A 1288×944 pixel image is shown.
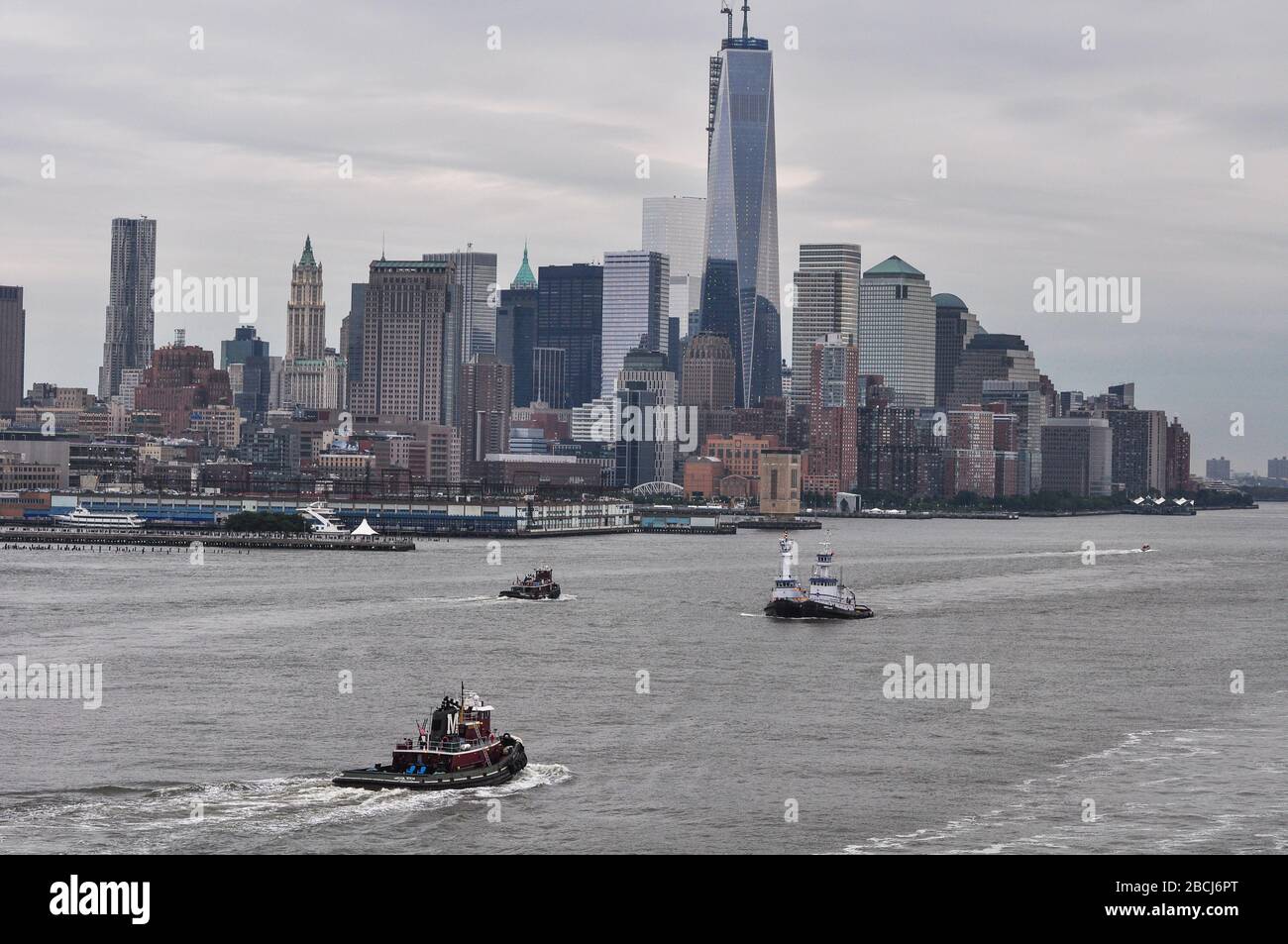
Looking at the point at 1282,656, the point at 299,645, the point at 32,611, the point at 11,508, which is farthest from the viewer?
the point at 11,508

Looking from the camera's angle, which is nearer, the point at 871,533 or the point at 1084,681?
the point at 1084,681

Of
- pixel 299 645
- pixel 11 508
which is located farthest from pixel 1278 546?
pixel 299 645

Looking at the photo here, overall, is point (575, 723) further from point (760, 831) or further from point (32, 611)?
point (32, 611)

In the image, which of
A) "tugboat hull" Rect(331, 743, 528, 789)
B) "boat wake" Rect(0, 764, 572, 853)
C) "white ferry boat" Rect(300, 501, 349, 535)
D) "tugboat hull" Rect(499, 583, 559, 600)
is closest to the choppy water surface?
"boat wake" Rect(0, 764, 572, 853)

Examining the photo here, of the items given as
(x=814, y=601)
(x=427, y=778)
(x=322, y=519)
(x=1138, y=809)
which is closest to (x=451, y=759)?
(x=427, y=778)

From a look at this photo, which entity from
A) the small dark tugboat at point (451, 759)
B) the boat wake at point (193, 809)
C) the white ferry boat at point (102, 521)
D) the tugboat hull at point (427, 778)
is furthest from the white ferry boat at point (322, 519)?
the boat wake at point (193, 809)

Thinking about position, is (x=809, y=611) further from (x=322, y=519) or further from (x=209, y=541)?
(x=322, y=519)
